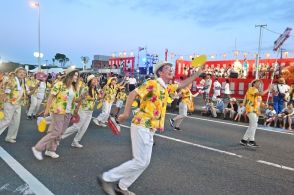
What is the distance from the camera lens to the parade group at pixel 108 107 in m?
4.54

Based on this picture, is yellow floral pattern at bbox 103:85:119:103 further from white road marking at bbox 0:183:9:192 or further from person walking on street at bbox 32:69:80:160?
white road marking at bbox 0:183:9:192

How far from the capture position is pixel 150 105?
4.57m

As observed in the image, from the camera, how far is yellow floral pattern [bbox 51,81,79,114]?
22.5 ft

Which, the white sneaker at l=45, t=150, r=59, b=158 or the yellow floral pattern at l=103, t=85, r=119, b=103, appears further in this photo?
the yellow floral pattern at l=103, t=85, r=119, b=103

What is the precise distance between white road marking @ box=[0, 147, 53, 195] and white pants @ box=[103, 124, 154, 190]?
1.07 m

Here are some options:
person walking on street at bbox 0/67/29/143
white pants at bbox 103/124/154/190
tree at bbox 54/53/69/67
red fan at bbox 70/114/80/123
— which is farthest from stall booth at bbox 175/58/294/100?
tree at bbox 54/53/69/67

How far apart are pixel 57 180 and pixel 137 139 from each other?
1.76 m

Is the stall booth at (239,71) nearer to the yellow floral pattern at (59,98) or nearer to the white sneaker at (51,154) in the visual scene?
the yellow floral pattern at (59,98)

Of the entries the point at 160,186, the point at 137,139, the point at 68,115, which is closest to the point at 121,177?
the point at 137,139

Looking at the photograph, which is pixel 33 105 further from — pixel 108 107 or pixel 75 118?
pixel 75 118

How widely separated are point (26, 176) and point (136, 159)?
2.18 m

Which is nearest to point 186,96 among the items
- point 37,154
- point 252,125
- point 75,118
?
point 252,125

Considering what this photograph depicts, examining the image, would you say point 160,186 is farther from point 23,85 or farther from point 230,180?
point 23,85

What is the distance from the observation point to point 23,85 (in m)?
8.48
